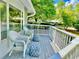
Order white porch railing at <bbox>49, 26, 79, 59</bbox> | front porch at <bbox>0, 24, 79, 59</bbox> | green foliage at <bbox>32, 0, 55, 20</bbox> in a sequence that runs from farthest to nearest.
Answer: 1. green foliage at <bbox>32, 0, 55, 20</bbox>
2. front porch at <bbox>0, 24, 79, 59</bbox>
3. white porch railing at <bbox>49, 26, 79, 59</bbox>

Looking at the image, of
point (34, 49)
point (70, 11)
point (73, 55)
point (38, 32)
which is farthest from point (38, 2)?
point (73, 55)

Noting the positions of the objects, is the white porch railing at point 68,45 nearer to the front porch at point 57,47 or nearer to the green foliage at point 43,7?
the front porch at point 57,47

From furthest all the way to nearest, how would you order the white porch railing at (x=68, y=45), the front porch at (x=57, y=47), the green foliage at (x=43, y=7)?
1. the green foliage at (x=43, y=7)
2. the front porch at (x=57, y=47)
3. the white porch railing at (x=68, y=45)

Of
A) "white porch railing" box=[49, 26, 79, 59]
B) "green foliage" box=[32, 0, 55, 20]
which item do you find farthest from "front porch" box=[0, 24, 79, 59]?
"green foliage" box=[32, 0, 55, 20]

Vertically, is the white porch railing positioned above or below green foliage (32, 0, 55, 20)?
below

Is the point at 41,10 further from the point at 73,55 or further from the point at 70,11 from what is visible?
the point at 73,55

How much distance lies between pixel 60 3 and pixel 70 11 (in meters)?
4.03

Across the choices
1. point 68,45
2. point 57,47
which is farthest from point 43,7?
point 68,45

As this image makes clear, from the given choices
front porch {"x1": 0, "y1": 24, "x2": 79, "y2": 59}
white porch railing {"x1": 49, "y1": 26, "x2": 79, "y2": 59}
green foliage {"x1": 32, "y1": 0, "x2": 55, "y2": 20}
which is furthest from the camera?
green foliage {"x1": 32, "y1": 0, "x2": 55, "y2": 20}

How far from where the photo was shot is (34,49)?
4938 millimetres

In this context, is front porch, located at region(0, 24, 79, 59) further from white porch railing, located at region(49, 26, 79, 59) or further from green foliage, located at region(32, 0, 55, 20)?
green foliage, located at region(32, 0, 55, 20)

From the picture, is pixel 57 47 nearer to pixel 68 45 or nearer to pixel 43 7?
pixel 68 45

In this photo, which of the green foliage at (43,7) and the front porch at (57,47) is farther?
the green foliage at (43,7)

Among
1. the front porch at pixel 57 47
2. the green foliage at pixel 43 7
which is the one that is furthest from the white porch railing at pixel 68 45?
the green foliage at pixel 43 7
